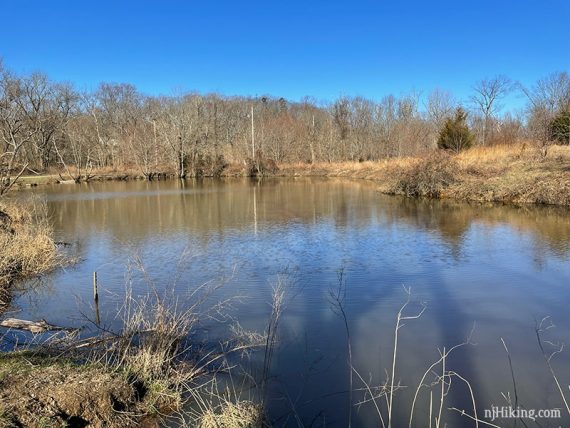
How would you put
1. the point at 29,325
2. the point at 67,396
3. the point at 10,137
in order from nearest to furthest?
1. the point at 67,396
2. the point at 29,325
3. the point at 10,137

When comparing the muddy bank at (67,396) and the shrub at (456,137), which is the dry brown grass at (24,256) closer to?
the muddy bank at (67,396)

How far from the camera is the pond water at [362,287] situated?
5.16 m

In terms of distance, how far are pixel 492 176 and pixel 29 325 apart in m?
22.4

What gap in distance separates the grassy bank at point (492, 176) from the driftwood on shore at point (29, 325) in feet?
62.8

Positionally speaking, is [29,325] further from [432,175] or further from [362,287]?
[432,175]

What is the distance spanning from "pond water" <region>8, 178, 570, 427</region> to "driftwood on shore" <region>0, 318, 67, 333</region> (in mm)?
424

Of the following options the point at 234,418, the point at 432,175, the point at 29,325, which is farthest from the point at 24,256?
the point at 432,175

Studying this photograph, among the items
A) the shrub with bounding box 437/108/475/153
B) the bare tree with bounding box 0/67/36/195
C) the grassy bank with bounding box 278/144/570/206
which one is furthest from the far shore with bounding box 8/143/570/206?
the bare tree with bounding box 0/67/36/195

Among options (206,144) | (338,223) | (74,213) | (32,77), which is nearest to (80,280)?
(338,223)

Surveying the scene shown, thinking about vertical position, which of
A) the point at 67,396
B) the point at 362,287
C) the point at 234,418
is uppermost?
the point at 67,396

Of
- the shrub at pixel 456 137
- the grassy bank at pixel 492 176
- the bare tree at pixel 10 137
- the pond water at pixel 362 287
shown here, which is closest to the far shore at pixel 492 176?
the grassy bank at pixel 492 176

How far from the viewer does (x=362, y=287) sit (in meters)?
8.86

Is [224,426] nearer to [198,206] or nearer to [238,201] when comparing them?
[198,206]

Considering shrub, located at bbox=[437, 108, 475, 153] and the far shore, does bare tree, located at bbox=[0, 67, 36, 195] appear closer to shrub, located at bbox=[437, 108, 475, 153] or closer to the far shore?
the far shore
